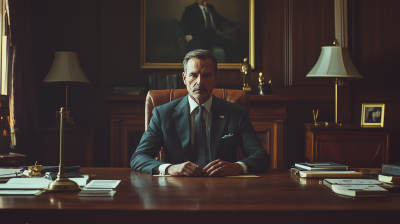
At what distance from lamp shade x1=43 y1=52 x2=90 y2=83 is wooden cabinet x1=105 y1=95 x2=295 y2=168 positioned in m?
0.45

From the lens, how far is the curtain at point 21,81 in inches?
126

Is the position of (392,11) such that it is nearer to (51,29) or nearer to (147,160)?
(147,160)

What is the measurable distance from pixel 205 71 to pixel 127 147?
5.46 feet

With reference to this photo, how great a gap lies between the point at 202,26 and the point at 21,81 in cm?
199

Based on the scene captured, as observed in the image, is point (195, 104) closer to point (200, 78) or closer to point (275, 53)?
point (200, 78)

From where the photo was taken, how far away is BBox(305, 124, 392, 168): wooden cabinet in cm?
330

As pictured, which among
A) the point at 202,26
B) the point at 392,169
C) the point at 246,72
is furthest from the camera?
the point at 202,26

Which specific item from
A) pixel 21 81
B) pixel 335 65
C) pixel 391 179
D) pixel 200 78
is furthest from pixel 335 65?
pixel 21 81

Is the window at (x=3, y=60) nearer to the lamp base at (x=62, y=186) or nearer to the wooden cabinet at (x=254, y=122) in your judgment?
the wooden cabinet at (x=254, y=122)

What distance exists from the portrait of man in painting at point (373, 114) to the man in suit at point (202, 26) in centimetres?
166

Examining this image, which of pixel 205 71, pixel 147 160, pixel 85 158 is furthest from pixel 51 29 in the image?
pixel 147 160

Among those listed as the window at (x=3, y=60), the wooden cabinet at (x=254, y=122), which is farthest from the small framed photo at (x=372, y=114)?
the window at (x=3, y=60)

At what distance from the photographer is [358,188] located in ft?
3.79

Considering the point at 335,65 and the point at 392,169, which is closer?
the point at 392,169
